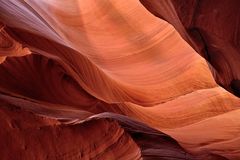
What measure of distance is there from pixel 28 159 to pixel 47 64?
1.60 feet

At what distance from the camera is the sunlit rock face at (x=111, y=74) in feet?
5.44

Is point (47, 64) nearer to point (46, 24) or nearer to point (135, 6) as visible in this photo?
point (46, 24)

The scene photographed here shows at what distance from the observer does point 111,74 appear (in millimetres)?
1892

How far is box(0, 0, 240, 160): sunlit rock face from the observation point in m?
1.66

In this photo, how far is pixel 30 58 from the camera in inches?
74.7

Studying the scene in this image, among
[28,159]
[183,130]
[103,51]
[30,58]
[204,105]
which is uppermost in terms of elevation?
[30,58]

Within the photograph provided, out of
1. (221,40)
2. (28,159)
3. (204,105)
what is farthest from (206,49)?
(28,159)

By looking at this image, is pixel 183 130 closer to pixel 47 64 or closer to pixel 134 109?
pixel 134 109

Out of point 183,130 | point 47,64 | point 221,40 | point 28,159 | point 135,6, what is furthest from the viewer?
point 183,130

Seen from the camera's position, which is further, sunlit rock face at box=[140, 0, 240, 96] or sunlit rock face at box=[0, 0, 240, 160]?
sunlit rock face at box=[140, 0, 240, 96]

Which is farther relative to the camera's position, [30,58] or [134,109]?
[134,109]

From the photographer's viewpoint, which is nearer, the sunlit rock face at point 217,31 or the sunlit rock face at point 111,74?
the sunlit rock face at point 111,74

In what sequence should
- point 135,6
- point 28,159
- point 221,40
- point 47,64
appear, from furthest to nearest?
point 47,64
point 221,40
point 28,159
point 135,6

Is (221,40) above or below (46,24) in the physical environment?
below
